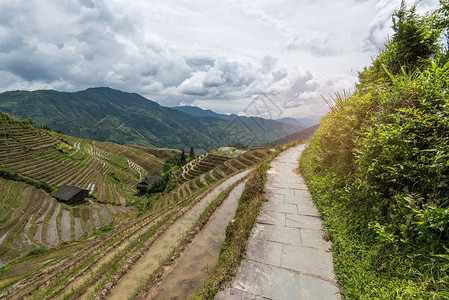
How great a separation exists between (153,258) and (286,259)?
4418mm

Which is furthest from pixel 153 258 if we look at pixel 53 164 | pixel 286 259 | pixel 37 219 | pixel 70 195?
pixel 53 164

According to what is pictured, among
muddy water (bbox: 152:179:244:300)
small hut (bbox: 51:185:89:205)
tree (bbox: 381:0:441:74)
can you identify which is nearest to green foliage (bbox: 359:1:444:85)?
tree (bbox: 381:0:441:74)

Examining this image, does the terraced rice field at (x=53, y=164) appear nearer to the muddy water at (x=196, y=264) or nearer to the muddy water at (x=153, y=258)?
the muddy water at (x=153, y=258)

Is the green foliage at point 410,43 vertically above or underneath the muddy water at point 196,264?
above

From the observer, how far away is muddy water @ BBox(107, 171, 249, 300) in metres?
4.75

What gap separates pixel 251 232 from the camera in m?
4.50

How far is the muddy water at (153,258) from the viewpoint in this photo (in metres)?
4.75

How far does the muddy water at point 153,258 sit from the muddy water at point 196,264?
104cm

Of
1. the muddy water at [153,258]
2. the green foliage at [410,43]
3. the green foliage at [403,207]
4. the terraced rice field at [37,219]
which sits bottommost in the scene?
the terraced rice field at [37,219]

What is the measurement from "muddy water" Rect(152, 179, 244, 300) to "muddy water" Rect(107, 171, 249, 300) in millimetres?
1042

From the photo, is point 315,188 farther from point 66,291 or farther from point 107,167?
point 107,167

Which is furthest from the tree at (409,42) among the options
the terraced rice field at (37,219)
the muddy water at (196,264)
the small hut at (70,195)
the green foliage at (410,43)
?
the small hut at (70,195)

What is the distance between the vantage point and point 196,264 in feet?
15.9

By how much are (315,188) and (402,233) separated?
358 centimetres
